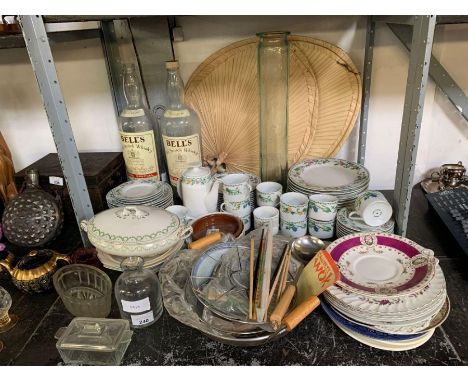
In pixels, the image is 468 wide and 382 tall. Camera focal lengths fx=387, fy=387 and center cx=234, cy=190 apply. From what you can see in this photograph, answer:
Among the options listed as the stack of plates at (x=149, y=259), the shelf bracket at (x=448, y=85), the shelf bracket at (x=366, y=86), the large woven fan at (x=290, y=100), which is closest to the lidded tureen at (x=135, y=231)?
the stack of plates at (x=149, y=259)

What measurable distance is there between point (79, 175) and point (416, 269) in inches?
27.8

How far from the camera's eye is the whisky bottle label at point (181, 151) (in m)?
1.00

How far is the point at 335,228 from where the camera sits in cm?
91

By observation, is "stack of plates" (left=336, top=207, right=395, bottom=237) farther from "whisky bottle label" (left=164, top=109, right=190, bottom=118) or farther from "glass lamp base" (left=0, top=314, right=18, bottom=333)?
"glass lamp base" (left=0, top=314, right=18, bottom=333)

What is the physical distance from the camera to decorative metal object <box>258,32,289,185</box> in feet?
3.21

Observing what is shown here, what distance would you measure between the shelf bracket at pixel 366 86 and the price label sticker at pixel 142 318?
808mm

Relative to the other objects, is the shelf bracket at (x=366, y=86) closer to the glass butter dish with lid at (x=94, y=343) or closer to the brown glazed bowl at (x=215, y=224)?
the brown glazed bowl at (x=215, y=224)

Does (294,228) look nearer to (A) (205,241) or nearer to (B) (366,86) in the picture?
(A) (205,241)

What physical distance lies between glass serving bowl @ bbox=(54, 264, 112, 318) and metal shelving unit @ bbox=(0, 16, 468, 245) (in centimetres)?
15

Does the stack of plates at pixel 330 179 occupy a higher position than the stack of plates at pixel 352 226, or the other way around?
the stack of plates at pixel 330 179
